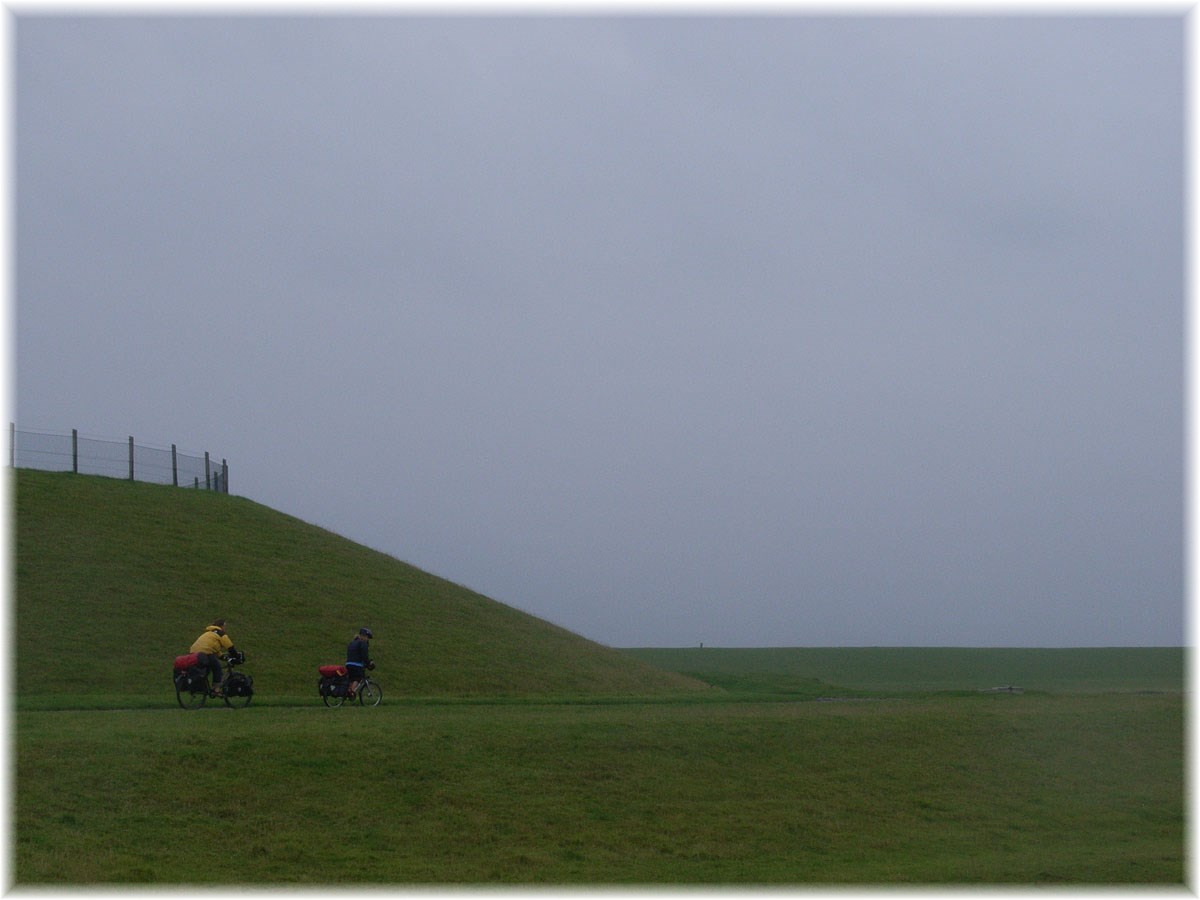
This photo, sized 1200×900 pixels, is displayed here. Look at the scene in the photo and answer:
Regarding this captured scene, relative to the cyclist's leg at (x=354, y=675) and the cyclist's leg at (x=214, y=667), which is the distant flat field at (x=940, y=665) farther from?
the cyclist's leg at (x=214, y=667)

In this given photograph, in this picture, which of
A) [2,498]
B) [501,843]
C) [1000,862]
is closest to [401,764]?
[501,843]

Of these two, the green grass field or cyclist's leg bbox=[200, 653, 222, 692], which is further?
cyclist's leg bbox=[200, 653, 222, 692]

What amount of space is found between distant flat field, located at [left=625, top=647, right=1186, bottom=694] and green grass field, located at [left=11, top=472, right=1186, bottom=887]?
27.8 meters

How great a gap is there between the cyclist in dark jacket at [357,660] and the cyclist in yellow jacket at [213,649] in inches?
121

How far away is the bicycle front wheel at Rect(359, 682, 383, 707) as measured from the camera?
103 ft

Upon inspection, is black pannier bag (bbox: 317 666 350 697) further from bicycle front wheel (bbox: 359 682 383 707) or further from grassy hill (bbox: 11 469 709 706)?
grassy hill (bbox: 11 469 709 706)

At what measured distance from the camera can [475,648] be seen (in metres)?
42.8

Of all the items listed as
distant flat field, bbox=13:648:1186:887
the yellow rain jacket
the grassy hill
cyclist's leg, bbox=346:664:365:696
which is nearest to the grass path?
distant flat field, bbox=13:648:1186:887

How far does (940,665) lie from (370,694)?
84977 millimetres

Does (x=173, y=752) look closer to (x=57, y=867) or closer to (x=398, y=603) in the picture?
(x=57, y=867)

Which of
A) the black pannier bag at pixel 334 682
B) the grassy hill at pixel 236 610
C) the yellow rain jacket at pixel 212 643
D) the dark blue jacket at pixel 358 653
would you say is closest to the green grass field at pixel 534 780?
the grassy hill at pixel 236 610

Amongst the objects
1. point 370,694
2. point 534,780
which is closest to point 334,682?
point 370,694

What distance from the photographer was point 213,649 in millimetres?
28750

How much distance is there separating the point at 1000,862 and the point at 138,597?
97.2 ft
